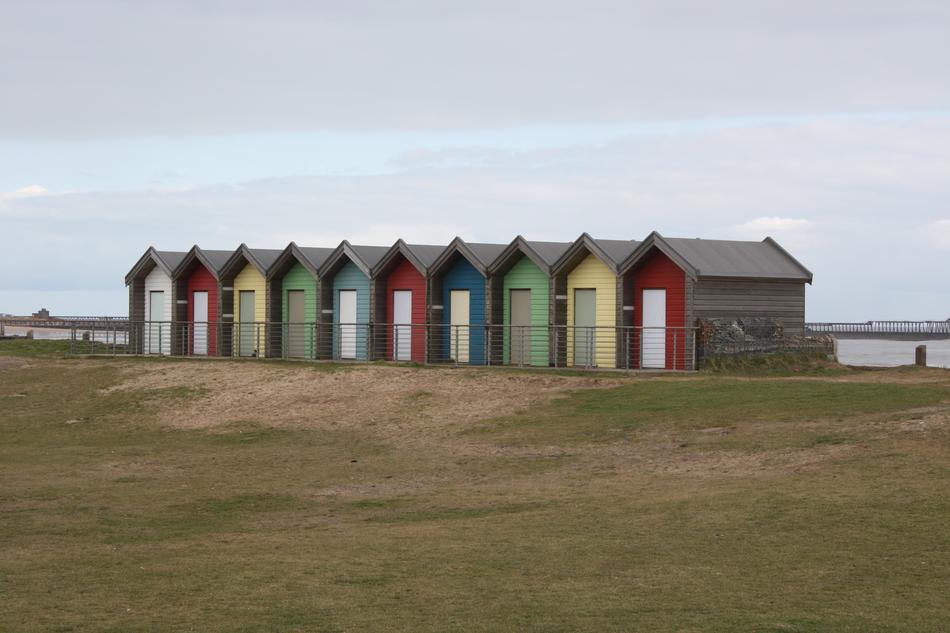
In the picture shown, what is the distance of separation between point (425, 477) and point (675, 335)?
1548 cm

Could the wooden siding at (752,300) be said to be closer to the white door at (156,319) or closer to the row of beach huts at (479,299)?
the row of beach huts at (479,299)

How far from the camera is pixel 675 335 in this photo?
37.5 m

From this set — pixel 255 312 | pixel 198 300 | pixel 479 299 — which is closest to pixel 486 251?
pixel 479 299

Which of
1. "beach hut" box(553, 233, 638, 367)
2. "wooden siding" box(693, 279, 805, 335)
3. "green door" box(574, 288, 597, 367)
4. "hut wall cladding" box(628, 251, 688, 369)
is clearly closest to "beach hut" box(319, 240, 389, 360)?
"beach hut" box(553, 233, 638, 367)

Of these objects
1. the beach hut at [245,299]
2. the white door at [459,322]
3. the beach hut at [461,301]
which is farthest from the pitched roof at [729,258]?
the beach hut at [245,299]

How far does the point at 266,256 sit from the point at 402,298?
21.0 feet

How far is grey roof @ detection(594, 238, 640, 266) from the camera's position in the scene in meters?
39.5

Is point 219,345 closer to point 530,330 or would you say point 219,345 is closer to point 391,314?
point 391,314

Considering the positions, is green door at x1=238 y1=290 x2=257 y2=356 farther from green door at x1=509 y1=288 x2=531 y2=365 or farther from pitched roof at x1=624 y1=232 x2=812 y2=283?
pitched roof at x1=624 y1=232 x2=812 y2=283

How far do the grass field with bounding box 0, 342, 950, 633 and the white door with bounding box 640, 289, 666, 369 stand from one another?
3.49 metres

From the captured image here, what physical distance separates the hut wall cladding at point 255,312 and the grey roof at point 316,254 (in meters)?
2.16

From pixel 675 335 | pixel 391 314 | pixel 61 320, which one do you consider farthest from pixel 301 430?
pixel 61 320

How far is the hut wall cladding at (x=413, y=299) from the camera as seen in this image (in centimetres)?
4375

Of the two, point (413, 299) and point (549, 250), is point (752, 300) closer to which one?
point (549, 250)
